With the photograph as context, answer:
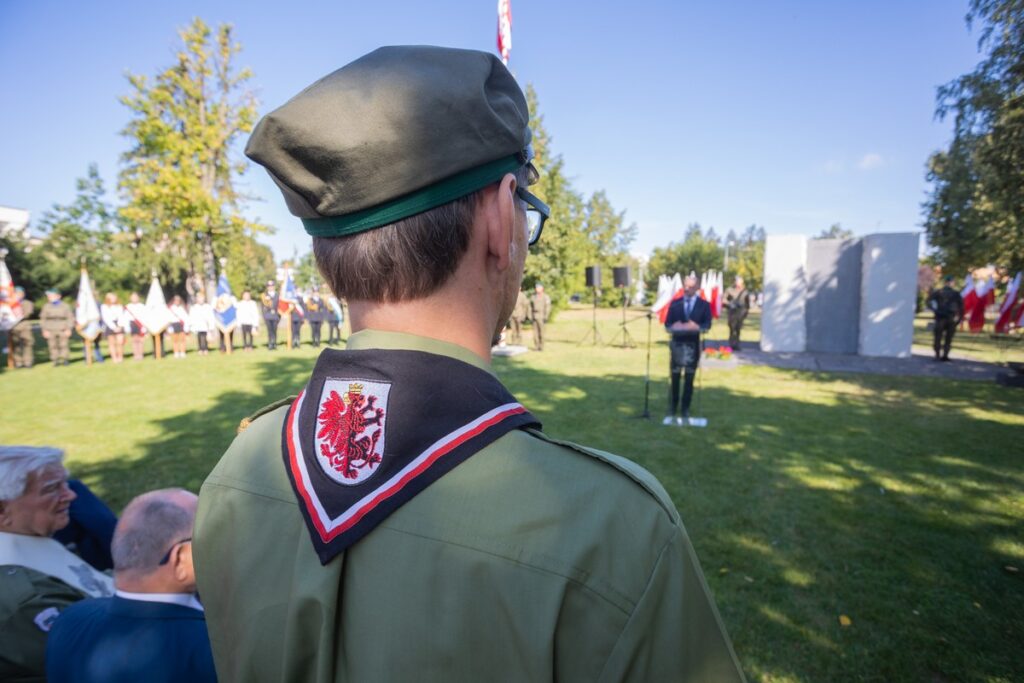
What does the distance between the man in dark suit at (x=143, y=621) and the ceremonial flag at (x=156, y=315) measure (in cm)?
1856

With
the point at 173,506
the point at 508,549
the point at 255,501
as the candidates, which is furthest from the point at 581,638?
the point at 173,506

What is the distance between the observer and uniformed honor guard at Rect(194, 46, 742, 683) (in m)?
0.71

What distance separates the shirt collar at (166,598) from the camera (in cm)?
205

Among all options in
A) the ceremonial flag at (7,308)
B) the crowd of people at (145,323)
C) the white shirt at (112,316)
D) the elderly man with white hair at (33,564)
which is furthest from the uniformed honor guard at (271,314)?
the elderly man with white hair at (33,564)

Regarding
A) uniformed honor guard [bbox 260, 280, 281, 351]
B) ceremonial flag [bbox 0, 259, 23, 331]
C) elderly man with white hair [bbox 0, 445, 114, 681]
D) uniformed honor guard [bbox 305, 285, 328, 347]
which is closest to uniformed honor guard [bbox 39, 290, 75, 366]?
ceremonial flag [bbox 0, 259, 23, 331]

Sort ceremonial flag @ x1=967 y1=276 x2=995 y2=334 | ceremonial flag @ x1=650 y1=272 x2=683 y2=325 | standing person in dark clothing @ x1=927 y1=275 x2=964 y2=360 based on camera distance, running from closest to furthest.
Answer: standing person in dark clothing @ x1=927 y1=275 x2=964 y2=360, ceremonial flag @ x1=650 y1=272 x2=683 y2=325, ceremonial flag @ x1=967 y1=276 x2=995 y2=334

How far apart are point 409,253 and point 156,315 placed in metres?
20.7

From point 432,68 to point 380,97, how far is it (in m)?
0.10

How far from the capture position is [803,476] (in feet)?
20.5

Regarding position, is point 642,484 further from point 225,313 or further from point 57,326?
point 225,313

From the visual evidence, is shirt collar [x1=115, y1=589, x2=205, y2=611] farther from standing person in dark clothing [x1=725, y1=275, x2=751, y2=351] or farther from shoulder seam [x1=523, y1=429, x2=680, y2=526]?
standing person in dark clothing [x1=725, y1=275, x2=751, y2=351]

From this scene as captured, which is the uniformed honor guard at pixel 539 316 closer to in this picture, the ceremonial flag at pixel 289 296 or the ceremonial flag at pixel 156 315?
the ceremonial flag at pixel 289 296

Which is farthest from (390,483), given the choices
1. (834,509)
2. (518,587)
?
(834,509)

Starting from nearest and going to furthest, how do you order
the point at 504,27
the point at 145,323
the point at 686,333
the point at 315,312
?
the point at 504,27 < the point at 686,333 < the point at 145,323 < the point at 315,312
